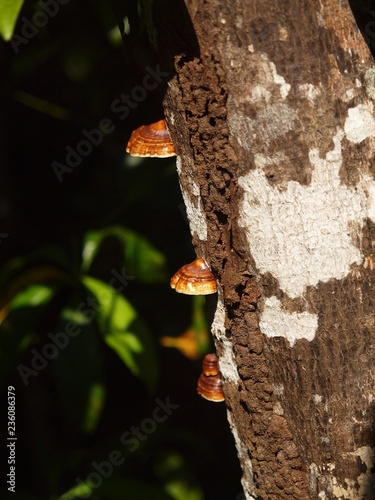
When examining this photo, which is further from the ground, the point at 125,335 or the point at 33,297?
the point at 33,297

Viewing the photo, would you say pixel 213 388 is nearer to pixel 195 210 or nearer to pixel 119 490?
pixel 195 210

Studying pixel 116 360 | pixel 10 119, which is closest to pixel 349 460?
pixel 116 360

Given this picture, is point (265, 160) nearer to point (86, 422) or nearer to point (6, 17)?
point (6, 17)

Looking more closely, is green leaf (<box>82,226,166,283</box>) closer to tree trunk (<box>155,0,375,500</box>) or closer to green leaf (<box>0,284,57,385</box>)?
green leaf (<box>0,284,57,385</box>)

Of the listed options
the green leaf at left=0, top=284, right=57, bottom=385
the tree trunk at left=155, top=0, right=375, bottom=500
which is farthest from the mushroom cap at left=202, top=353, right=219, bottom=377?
the green leaf at left=0, top=284, right=57, bottom=385

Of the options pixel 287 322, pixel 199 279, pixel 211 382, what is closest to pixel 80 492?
pixel 211 382

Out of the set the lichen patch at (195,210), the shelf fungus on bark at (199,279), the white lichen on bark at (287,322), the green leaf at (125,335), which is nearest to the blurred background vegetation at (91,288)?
the green leaf at (125,335)

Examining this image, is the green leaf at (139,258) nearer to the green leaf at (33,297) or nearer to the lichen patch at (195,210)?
the green leaf at (33,297)
